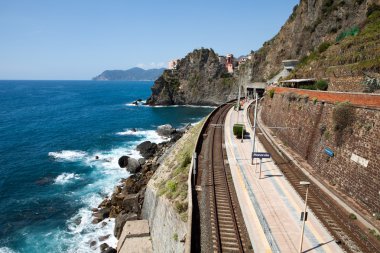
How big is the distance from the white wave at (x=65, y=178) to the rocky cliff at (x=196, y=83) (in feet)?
252

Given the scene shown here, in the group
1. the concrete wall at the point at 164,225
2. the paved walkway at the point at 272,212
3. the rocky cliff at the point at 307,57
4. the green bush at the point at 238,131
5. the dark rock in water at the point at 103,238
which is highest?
the rocky cliff at the point at 307,57

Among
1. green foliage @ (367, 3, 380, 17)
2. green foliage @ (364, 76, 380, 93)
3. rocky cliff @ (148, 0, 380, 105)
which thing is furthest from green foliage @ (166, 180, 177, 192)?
green foliage @ (367, 3, 380, 17)

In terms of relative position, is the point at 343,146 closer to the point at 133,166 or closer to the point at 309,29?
the point at 133,166

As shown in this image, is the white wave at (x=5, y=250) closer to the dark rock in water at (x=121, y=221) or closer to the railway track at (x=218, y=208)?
the dark rock in water at (x=121, y=221)

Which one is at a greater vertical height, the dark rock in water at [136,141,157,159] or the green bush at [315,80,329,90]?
the green bush at [315,80,329,90]

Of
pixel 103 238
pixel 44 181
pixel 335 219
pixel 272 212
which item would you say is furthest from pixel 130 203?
pixel 335 219

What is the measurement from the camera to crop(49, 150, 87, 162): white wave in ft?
154

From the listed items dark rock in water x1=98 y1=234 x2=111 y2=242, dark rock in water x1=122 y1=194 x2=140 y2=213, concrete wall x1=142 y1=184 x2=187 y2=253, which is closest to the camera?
concrete wall x1=142 y1=184 x2=187 y2=253

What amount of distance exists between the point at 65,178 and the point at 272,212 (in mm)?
31646

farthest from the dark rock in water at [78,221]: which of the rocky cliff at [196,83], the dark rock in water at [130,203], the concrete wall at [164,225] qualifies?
the rocky cliff at [196,83]

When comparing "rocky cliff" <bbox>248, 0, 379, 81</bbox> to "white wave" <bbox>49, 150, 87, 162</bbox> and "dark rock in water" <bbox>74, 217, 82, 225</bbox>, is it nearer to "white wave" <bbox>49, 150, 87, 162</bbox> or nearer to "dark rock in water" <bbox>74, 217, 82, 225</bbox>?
"dark rock in water" <bbox>74, 217, 82, 225</bbox>

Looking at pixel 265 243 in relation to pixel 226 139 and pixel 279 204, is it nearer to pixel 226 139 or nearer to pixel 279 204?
pixel 279 204

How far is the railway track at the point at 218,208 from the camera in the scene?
43.5 feet

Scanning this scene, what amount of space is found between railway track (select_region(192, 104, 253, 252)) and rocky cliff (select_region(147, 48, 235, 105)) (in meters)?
88.6
